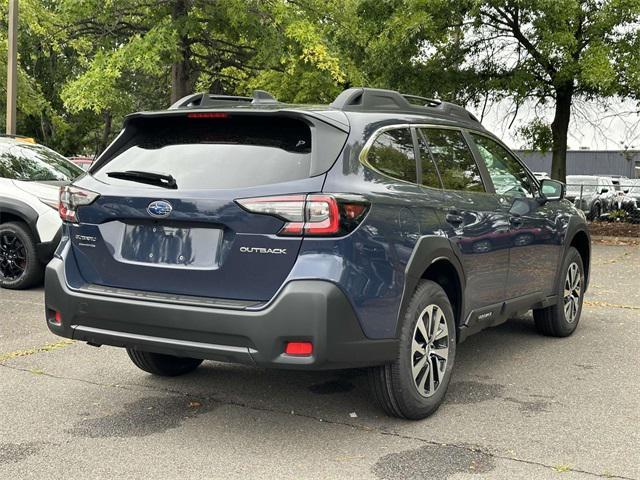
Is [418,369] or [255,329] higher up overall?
[255,329]

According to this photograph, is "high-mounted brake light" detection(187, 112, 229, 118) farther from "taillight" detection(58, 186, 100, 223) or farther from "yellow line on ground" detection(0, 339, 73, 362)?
"yellow line on ground" detection(0, 339, 73, 362)

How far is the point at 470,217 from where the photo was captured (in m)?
4.86

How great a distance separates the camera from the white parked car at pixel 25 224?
345 inches

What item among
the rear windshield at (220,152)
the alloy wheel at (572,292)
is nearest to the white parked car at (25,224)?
the rear windshield at (220,152)

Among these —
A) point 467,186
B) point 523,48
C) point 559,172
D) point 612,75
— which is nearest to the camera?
point 467,186

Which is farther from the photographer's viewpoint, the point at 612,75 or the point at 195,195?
the point at 612,75

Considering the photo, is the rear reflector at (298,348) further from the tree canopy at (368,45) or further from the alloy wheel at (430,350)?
the tree canopy at (368,45)

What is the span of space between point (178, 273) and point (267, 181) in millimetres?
645

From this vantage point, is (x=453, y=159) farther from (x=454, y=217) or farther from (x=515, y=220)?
(x=515, y=220)

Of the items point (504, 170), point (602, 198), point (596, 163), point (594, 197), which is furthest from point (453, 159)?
point (596, 163)

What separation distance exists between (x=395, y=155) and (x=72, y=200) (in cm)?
183

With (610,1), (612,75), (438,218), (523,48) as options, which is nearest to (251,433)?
(438,218)

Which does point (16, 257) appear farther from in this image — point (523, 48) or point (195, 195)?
point (523, 48)

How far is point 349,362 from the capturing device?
3768 mm
